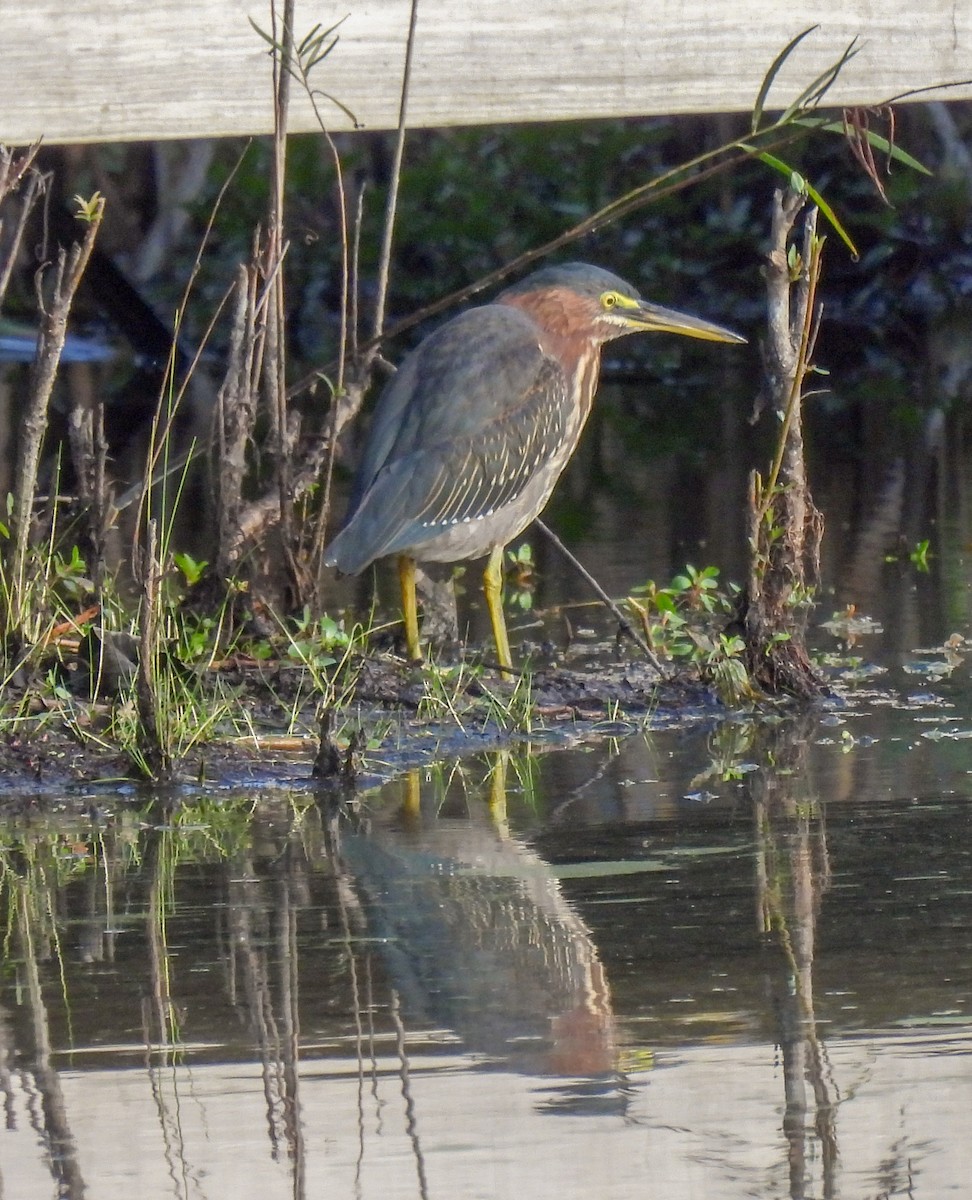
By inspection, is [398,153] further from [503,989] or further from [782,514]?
[503,989]

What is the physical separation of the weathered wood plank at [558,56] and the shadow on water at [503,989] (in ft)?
4.94

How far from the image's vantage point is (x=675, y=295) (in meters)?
17.7

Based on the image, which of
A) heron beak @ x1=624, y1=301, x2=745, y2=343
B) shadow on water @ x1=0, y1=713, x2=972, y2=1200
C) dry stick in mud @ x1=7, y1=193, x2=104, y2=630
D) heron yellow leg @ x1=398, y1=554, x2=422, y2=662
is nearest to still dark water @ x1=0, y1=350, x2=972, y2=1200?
shadow on water @ x1=0, y1=713, x2=972, y2=1200

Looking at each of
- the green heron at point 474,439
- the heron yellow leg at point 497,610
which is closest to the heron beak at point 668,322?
the green heron at point 474,439

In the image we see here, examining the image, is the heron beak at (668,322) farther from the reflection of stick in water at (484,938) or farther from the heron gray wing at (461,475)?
the reflection of stick in water at (484,938)

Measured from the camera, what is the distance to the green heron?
5.93 meters

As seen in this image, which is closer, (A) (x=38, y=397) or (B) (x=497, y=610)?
(A) (x=38, y=397)

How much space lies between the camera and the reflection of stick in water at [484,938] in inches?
117

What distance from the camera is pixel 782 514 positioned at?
5301 millimetres

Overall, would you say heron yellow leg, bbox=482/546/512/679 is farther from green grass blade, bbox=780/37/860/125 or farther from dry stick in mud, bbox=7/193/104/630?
green grass blade, bbox=780/37/860/125

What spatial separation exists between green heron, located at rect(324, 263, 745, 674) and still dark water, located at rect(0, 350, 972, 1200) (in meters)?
1.13

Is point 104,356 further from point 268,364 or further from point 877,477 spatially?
point 268,364

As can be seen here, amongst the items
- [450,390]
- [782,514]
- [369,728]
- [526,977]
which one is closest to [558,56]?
[782,514]

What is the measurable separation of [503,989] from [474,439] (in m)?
3.06
